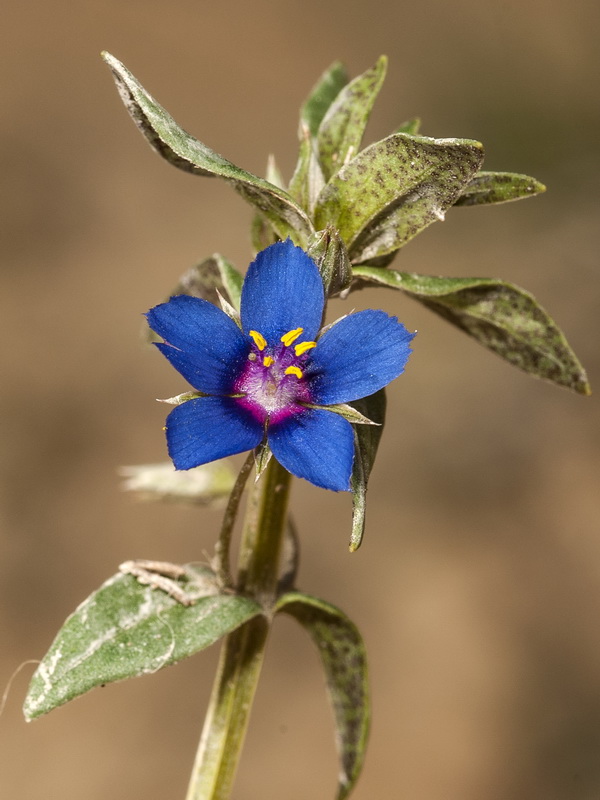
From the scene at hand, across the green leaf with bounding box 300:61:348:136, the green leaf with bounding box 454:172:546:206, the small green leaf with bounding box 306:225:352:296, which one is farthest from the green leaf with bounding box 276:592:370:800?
the green leaf with bounding box 300:61:348:136

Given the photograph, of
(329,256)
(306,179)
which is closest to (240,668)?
(329,256)

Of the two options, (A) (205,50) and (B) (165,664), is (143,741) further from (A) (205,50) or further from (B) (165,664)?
(A) (205,50)

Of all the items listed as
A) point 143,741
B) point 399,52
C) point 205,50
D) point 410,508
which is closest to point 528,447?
point 410,508

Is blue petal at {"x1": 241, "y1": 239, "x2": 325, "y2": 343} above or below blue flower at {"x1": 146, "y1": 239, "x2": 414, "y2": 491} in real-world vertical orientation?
above

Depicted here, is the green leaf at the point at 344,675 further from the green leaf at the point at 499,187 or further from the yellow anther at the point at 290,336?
the green leaf at the point at 499,187

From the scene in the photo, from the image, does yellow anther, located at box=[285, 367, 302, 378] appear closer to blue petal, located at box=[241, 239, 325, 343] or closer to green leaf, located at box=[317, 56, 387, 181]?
blue petal, located at box=[241, 239, 325, 343]
